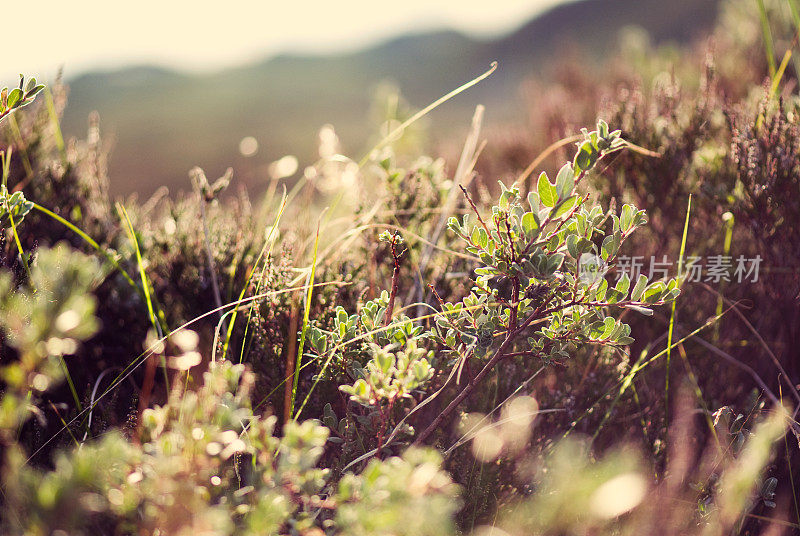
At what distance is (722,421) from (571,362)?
1.46 ft

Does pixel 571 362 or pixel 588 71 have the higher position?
pixel 588 71

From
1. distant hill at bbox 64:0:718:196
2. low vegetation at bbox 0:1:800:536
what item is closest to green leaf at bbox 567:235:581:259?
low vegetation at bbox 0:1:800:536

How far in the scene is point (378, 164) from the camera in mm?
2129

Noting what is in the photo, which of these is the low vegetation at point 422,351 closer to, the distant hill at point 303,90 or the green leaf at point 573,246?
the green leaf at point 573,246

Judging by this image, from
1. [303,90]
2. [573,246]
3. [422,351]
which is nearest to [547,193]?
[573,246]

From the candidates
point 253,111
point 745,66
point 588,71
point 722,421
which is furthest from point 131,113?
point 722,421

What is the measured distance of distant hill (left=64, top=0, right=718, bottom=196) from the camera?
26.6 m

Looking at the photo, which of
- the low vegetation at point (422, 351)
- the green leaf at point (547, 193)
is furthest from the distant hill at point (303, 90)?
the green leaf at point (547, 193)

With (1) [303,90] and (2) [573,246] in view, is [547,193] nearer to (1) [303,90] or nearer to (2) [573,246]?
(2) [573,246]

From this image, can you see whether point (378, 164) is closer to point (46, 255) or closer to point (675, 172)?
point (675, 172)

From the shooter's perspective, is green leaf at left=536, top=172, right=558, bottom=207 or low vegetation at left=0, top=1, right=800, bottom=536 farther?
green leaf at left=536, top=172, right=558, bottom=207

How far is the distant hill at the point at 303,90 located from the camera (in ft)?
87.2

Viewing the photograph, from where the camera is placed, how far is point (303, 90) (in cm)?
3681

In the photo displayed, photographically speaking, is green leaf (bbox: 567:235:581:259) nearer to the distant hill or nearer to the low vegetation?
the low vegetation
